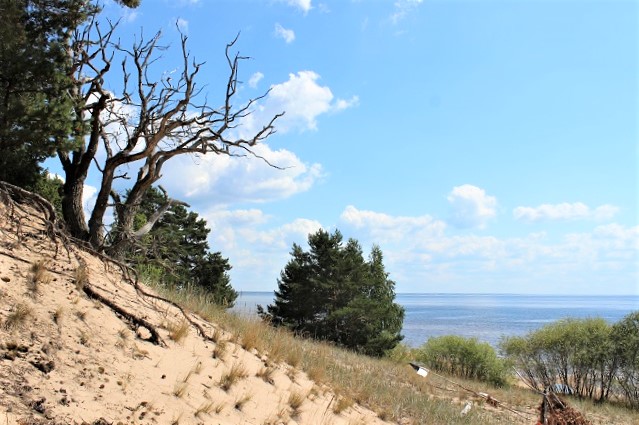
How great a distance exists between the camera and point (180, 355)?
7.08m

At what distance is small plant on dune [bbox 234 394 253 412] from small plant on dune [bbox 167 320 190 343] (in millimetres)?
1500

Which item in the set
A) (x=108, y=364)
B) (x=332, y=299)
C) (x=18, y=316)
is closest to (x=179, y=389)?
(x=108, y=364)

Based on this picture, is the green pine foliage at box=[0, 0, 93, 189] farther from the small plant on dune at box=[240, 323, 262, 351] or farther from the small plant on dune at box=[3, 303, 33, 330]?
the small plant on dune at box=[240, 323, 262, 351]

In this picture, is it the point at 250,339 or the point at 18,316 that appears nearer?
the point at 18,316

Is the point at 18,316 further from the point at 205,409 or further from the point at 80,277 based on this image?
the point at 205,409

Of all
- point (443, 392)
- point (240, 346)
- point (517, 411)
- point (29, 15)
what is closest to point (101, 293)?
point (240, 346)

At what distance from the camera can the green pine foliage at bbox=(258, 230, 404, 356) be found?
36312 mm

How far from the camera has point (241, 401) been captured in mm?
6555

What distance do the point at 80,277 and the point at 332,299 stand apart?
101 feet

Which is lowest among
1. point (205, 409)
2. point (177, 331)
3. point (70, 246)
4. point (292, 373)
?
point (292, 373)

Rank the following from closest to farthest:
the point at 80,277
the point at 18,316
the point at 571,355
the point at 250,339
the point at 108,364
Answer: the point at 18,316
the point at 108,364
the point at 80,277
the point at 250,339
the point at 571,355

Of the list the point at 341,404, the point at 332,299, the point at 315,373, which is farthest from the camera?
the point at 332,299

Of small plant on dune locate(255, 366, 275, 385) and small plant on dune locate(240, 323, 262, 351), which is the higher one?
small plant on dune locate(240, 323, 262, 351)

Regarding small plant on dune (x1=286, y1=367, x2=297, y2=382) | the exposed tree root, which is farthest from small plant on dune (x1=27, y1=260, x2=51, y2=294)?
small plant on dune (x1=286, y1=367, x2=297, y2=382)
